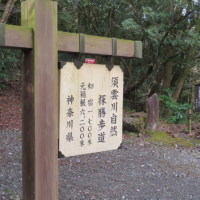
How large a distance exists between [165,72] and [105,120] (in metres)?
9.98

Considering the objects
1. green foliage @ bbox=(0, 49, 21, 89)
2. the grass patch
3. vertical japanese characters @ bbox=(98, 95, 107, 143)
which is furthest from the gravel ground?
green foliage @ bbox=(0, 49, 21, 89)

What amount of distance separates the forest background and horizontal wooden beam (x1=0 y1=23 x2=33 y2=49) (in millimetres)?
6396

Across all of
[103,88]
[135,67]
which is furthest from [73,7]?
[103,88]

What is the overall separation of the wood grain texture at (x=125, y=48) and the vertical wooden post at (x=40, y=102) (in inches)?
31.8

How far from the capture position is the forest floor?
144 inches

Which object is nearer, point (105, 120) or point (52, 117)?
point (52, 117)

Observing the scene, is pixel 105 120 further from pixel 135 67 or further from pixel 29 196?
pixel 135 67

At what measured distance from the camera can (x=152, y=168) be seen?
15.7ft

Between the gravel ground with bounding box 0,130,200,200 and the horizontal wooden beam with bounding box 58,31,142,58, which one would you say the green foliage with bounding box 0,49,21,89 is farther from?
the horizontal wooden beam with bounding box 58,31,142,58

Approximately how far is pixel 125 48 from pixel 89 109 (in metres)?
0.85

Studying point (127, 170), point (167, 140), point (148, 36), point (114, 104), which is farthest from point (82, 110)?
point (148, 36)

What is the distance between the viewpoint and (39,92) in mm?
2039

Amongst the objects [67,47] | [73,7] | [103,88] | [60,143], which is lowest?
[60,143]

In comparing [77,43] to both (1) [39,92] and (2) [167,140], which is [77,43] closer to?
(1) [39,92]
